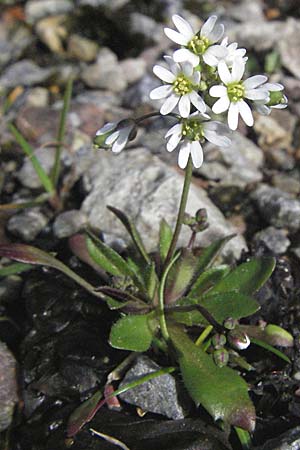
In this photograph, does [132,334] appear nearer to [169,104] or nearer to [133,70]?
[169,104]

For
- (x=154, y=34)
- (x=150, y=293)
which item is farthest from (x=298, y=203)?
(x=154, y=34)

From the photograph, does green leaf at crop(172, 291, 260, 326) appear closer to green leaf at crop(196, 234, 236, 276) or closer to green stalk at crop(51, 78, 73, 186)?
green leaf at crop(196, 234, 236, 276)

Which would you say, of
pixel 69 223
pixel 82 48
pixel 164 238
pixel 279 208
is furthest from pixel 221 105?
pixel 82 48

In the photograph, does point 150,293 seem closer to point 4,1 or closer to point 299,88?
point 299,88

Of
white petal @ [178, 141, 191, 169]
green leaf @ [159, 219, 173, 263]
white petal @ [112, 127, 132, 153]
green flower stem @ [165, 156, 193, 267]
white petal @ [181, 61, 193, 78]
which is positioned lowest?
green leaf @ [159, 219, 173, 263]

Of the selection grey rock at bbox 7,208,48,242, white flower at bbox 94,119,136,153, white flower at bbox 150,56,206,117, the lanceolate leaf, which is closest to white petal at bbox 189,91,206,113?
white flower at bbox 150,56,206,117
